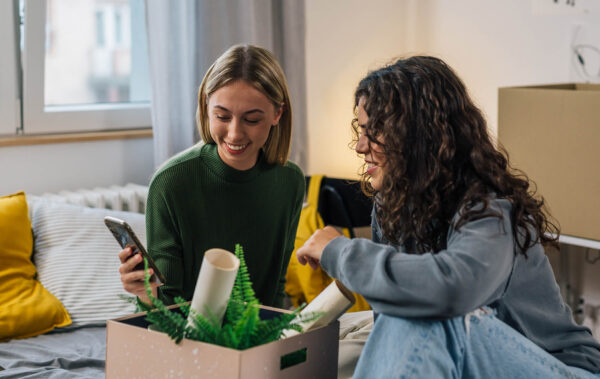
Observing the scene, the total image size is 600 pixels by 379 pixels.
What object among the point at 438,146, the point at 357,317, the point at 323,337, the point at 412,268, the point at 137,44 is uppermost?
the point at 137,44

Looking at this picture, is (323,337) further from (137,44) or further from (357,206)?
(137,44)

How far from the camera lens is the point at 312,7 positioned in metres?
3.03

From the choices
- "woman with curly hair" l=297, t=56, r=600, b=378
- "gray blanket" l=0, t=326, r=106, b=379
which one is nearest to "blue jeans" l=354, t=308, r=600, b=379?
"woman with curly hair" l=297, t=56, r=600, b=378

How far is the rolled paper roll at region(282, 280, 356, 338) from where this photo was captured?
1126 mm

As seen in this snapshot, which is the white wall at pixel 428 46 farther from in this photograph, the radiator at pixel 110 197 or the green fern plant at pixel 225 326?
the green fern plant at pixel 225 326

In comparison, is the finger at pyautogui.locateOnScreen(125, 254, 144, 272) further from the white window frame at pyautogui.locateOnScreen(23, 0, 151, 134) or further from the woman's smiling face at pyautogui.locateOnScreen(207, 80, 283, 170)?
the white window frame at pyautogui.locateOnScreen(23, 0, 151, 134)

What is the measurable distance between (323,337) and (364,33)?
7.57 ft

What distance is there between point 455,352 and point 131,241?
0.62 metres

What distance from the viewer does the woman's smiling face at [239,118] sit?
1483mm

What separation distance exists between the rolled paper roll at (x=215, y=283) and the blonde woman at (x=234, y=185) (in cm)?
43

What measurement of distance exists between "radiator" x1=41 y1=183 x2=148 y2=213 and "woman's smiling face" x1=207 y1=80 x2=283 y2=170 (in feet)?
3.01

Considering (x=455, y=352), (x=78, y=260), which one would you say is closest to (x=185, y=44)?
(x=78, y=260)

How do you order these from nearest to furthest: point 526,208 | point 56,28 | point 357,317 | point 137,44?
point 526,208 → point 357,317 → point 56,28 → point 137,44

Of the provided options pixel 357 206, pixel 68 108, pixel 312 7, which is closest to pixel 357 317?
pixel 357 206
